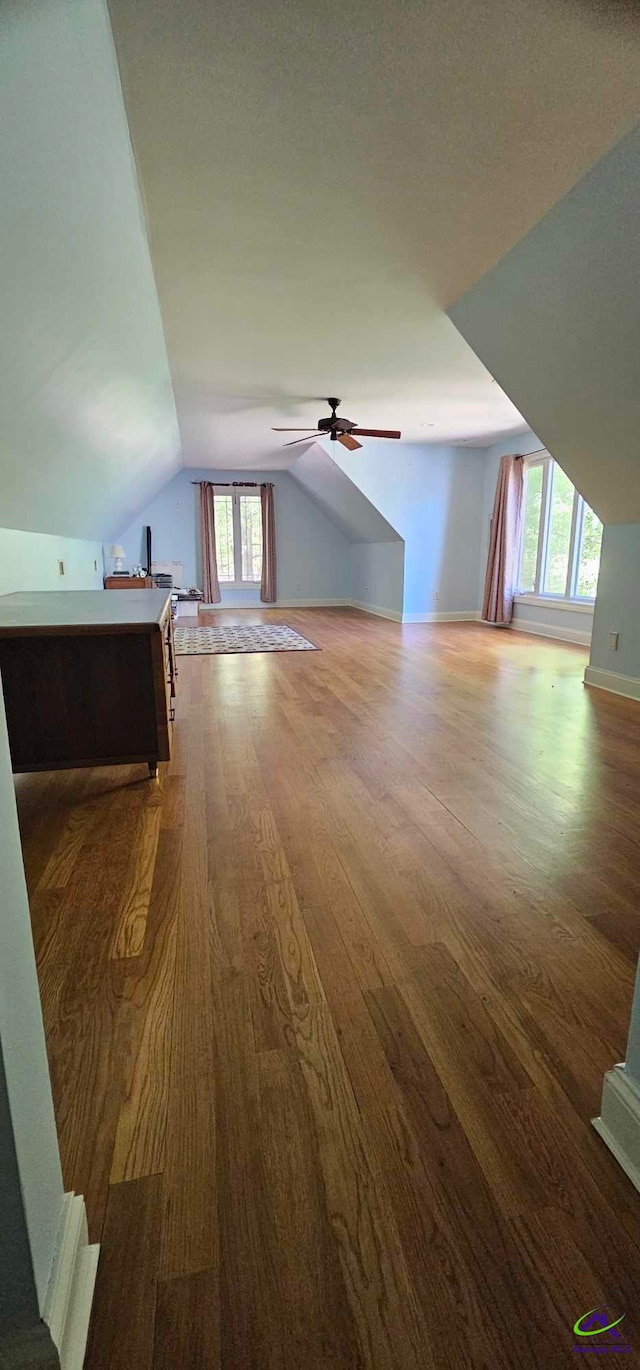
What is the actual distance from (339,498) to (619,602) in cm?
504

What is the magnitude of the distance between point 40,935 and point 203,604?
8.66 meters

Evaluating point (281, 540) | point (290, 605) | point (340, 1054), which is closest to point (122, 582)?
point (281, 540)

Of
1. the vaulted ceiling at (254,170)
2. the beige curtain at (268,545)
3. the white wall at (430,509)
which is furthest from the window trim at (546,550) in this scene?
the beige curtain at (268,545)

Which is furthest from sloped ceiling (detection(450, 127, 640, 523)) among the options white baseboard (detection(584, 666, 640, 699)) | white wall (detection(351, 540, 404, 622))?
white wall (detection(351, 540, 404, 622))

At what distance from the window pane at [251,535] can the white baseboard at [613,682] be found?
6625 millimetres

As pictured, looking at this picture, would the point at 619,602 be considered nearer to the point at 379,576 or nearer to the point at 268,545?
the point at 379,576

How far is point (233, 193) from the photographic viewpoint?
226 centimetres

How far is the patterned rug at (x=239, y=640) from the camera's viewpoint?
19.1 feet

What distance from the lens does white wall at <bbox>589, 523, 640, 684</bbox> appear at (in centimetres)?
395

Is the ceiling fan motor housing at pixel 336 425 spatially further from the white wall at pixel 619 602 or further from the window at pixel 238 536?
the window at pixel 238 536

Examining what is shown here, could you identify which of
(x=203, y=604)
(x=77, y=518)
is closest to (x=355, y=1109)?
(x=77, y=518)

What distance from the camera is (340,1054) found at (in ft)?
3.66

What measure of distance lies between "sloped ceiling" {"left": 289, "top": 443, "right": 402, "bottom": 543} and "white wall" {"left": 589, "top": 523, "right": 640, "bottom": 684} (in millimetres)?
3737

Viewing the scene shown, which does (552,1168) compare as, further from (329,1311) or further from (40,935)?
(40,935)
